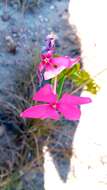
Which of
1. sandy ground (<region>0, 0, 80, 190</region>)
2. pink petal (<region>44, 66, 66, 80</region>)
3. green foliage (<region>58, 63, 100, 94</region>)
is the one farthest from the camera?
sandy ground (<region>0, 0, 80, 190</region>)

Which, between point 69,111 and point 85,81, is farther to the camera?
point 85,81

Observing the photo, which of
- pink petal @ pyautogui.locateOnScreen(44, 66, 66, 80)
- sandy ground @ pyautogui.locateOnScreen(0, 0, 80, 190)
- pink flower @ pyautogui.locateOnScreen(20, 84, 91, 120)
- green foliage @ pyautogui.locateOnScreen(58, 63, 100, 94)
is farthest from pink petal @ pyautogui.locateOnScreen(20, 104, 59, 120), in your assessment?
sandy ground @ pyautogui.locateOnScreen(0, 0, 80, 190)

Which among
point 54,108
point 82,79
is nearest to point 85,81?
point 82,79

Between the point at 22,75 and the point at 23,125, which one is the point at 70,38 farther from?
the point at 23,125

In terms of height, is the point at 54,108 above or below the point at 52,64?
below

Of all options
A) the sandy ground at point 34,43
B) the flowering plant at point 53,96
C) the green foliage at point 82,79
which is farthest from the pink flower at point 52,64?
the sandy ground at point 34,43

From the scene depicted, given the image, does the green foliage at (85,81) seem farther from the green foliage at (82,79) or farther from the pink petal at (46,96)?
the pink petal at (46,96)

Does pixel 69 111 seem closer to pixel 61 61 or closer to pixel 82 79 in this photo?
pixel 61 61

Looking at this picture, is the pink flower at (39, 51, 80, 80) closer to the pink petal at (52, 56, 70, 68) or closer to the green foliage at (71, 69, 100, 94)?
the pink petal at (52, 56, 70, 68)

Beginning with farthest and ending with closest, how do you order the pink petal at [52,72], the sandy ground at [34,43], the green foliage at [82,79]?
→ 1. the sandy ground at [34,43]
2. the green foliage at [82,79]
3. the pink petal at [52,72]
